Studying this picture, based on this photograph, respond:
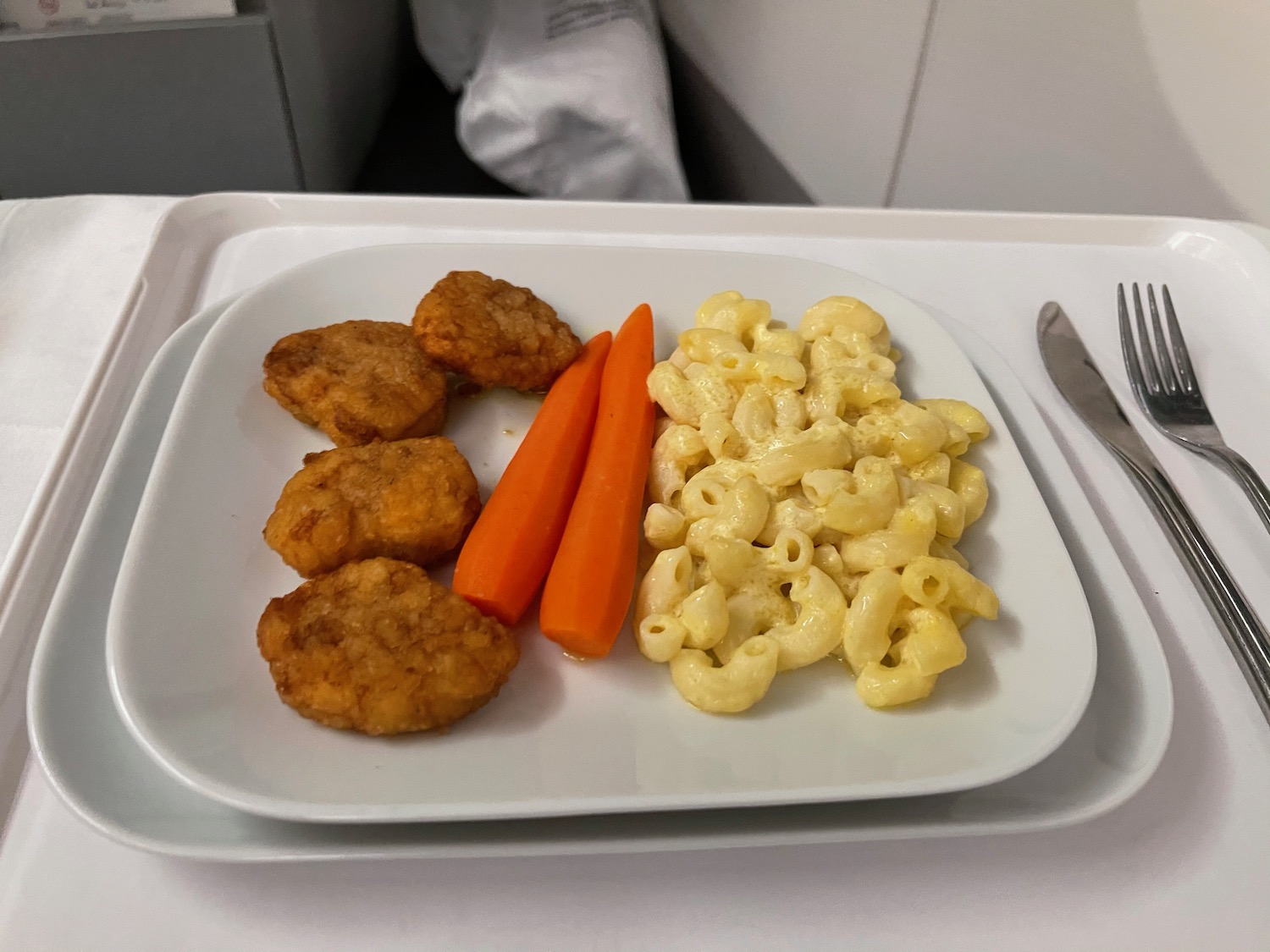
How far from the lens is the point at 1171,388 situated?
4.48 feet

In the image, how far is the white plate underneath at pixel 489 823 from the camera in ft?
2.53

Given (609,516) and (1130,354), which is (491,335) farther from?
(1130,354)

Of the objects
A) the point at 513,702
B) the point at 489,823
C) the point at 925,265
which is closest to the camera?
the point at 489,823

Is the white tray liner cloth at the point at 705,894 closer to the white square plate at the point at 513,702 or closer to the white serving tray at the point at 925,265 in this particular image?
the white square plate at the point at 513,702

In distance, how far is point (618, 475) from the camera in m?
1.11

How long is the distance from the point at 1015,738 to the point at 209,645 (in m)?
0.82

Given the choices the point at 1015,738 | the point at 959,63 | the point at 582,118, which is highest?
the point at 959,63

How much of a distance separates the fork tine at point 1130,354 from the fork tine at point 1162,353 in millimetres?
32

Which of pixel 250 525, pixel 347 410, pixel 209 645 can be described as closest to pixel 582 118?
pixel 347 410

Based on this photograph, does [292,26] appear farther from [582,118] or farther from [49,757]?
[49,757]

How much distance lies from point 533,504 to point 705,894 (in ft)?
1.59

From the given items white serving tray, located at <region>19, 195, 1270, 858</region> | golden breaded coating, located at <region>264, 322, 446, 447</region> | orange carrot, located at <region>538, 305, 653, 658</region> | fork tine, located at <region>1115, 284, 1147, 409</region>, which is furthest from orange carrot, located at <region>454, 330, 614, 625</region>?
fork tine, located at <region>1115, 284, 1147, 409</region>

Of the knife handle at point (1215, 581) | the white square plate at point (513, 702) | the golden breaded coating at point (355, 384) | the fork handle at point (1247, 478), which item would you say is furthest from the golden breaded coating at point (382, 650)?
the fork handle at point (1247, 478)

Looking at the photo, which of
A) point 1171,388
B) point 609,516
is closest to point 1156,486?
point 1171,388
